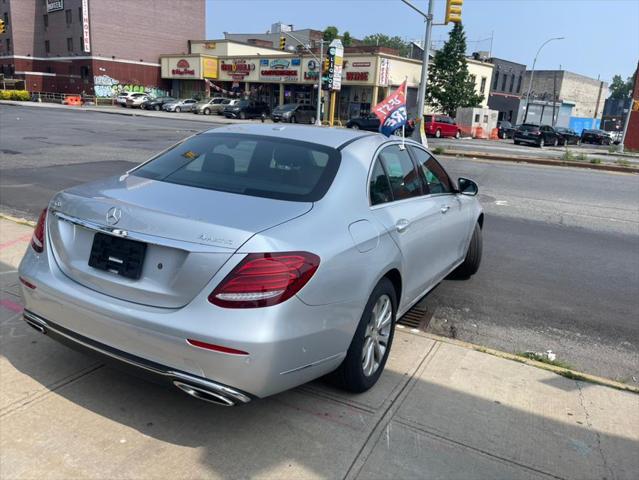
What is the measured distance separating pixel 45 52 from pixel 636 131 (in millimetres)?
Answer: 68456

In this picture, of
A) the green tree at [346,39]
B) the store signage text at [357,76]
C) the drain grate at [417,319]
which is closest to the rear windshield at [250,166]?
the drain grate at [417,319]

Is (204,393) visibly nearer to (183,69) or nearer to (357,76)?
(357,76)

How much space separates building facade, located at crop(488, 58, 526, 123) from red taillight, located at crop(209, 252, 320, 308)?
69970 mm

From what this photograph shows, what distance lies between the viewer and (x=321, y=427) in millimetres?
3053

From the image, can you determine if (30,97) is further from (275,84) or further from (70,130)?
(70,130)

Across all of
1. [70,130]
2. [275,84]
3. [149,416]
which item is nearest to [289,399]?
[149,416]

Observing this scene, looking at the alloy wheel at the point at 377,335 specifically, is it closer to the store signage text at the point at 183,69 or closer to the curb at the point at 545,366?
the curb at the point at 545,366

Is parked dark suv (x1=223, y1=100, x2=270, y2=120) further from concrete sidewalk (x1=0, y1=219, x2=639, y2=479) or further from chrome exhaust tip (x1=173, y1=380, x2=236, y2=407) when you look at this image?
chrome exhaust tip (x1=173, y1=380, x2=236, y2=407)

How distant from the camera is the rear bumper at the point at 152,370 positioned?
2.60 m

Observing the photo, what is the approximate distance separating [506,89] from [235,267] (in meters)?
76.5

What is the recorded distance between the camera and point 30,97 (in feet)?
205

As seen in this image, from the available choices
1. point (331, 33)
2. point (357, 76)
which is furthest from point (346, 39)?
point (357, 76)

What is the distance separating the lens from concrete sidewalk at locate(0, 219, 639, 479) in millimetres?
2723

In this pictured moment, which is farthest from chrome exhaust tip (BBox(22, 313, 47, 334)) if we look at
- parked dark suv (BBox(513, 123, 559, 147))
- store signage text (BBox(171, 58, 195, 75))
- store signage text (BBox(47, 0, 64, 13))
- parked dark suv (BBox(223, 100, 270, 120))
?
store signage text (BBox(47, 0, 64, 13))
